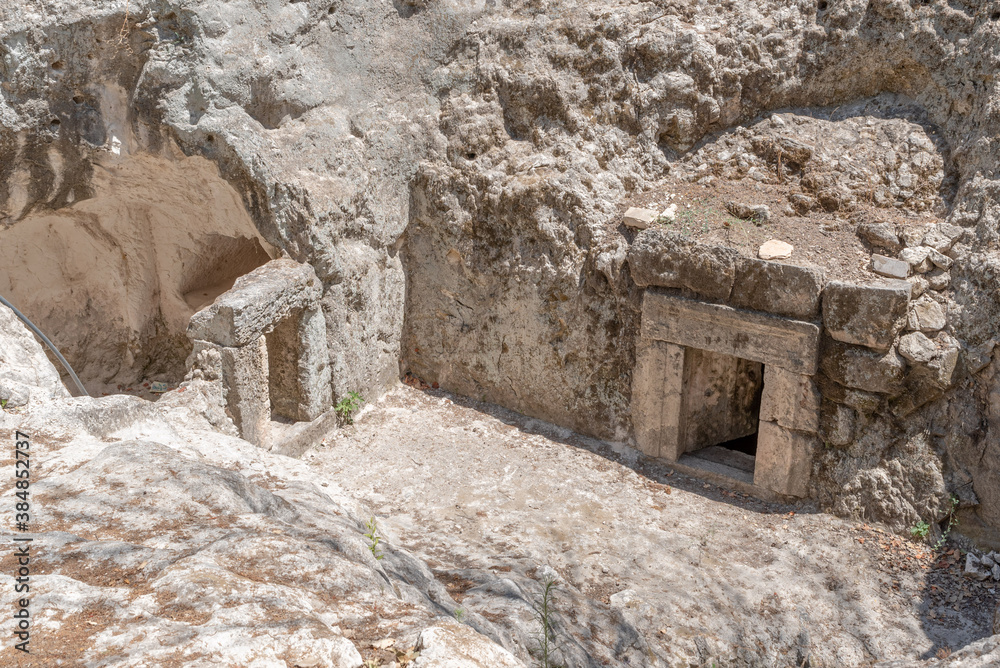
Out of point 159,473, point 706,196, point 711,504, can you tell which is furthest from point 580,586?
point 706,196

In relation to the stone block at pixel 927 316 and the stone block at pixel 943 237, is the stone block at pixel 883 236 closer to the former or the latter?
the stone block at pixel 943 237

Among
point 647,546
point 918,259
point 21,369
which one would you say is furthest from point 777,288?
point 21,369

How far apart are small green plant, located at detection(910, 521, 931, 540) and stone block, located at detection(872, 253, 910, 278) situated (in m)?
1.88

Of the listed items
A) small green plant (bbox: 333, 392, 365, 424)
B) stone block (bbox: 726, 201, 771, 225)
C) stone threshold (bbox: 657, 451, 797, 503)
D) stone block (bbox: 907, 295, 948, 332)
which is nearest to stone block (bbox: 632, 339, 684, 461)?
stone threshold (bbox: 657, 451, 797, 503)

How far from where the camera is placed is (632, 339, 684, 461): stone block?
7027 mm

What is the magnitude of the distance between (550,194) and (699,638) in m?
3.98

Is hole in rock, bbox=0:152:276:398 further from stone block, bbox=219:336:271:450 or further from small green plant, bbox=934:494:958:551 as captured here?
small green plant, bbox=934:494:958:551

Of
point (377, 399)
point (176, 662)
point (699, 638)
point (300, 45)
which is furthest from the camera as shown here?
point (377, 399)

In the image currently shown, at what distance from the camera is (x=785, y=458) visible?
6676 mm

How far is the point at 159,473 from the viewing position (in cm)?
387

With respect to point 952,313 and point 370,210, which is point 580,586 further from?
point 370,210

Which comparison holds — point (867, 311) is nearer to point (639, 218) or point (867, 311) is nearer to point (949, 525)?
point (949, 525)

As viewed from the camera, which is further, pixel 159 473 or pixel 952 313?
pixel 952 313

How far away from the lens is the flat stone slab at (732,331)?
629 cm
